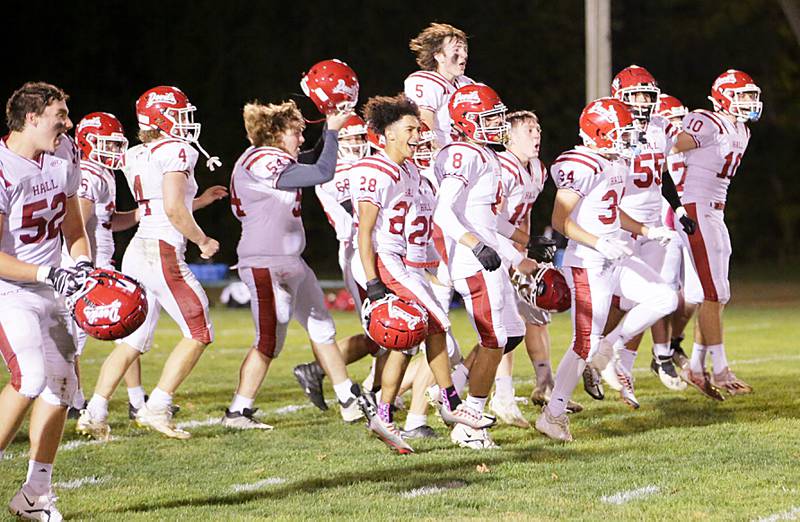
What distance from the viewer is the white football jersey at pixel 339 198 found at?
7.88m

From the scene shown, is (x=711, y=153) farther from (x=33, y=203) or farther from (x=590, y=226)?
(x=33, y=203)

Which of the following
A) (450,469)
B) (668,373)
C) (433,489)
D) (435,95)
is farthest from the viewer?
(668,373)

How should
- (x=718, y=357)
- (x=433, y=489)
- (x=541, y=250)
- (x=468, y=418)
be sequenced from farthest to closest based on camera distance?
(x=718, y=357) < (x=541, y=250) < (x=468, y=418) < (x=433, y=489)

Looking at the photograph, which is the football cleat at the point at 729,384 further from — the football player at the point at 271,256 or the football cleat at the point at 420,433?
the football player at the point at 271,256

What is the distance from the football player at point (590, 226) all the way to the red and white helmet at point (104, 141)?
2.66 meters

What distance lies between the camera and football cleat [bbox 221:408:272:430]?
7.30 m

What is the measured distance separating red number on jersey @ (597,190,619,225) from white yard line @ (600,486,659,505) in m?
1.90

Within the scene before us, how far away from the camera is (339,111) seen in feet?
22.9

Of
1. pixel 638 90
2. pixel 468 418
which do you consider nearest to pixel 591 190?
pixel 638 90

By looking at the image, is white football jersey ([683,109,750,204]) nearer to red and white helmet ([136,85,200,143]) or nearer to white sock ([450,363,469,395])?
white sock ([450,363,469,395])

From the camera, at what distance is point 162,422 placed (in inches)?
277

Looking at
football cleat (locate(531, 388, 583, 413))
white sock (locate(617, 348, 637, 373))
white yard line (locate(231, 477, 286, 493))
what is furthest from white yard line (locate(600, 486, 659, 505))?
white sock (locate(617, 348, 637, 373))

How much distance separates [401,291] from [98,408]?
189 centimetres

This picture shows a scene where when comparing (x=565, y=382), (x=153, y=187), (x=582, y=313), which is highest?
(x=153, y=187)
